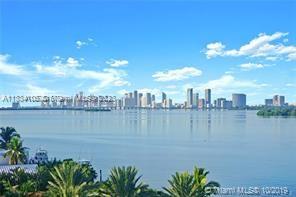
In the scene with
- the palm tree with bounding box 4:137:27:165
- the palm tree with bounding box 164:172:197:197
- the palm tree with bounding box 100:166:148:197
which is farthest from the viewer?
the palm tree with bounding box 4:137:27:165

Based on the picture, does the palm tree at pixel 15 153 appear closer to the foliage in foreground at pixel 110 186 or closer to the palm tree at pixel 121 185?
the foliage in foreground at pixel 110 186

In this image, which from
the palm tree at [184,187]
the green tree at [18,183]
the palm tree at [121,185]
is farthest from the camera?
the green tree at [18,183]

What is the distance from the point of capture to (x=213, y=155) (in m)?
80.7

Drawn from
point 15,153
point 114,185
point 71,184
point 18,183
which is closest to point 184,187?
point 114,185

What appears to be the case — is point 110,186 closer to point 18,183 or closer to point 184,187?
point 184,187

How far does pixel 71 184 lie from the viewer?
28.0m

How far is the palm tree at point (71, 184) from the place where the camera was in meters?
27.5

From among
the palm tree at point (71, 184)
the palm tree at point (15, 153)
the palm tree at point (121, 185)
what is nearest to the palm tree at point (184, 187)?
the palm tree at point (121, 185)

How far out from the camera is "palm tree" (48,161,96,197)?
27.5 meters

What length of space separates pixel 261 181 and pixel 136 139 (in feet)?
192

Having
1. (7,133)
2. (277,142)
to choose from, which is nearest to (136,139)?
(277,142)

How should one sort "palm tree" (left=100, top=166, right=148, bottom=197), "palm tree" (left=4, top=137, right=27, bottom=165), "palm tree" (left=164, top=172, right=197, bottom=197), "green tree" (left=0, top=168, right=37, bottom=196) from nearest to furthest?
1. "palm tree" (left=100, top=166, right=148, bottom=197)
2. "palm tree" (left=164, top=172, right=197, bottom=197)
3. "green tree" (left=0, top=168, right=37, bottom=196)
4. "palm tree" (left=4, top=137, right=27, bottom=165)

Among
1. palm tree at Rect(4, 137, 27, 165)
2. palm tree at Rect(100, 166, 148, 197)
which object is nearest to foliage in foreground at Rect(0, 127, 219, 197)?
palm tree at Rect(100, 166, 148, 197)

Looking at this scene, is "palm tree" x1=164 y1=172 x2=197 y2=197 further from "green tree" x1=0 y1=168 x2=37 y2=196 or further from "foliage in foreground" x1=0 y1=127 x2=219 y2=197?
"green tree" x1=0 y1=168 x2=37 y2=196
